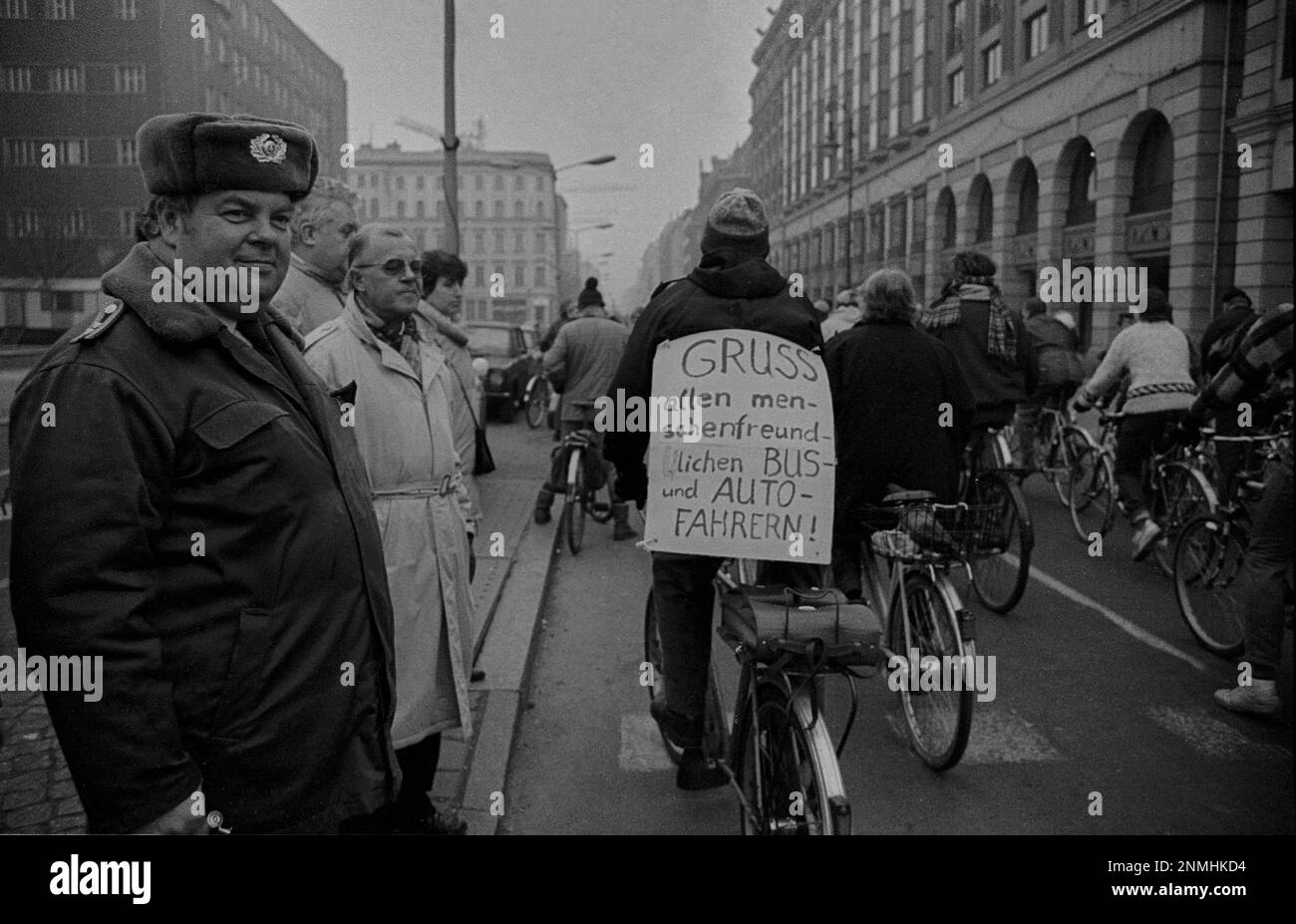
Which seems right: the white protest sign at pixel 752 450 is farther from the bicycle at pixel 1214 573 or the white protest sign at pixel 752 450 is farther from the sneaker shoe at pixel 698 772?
the bicycle at pixel 1214 573

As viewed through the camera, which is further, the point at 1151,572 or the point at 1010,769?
the point at 1151,572

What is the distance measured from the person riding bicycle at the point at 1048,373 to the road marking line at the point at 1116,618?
130 inches

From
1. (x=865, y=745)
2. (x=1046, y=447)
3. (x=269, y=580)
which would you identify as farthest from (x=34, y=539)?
(x=1046, y=447)

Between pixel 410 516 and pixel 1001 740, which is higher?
pixel 410 516

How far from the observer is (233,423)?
5.69ft

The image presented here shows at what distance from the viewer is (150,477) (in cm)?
163

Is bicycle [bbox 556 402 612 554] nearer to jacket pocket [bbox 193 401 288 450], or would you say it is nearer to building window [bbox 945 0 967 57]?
jacket pocket [bbox 193 401 288 450]

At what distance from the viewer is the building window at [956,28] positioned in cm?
2291

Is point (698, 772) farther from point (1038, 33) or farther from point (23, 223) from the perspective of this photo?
point (23, 223)

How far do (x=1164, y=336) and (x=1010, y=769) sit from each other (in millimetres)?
4333

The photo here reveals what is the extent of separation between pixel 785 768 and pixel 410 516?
50.8 inches

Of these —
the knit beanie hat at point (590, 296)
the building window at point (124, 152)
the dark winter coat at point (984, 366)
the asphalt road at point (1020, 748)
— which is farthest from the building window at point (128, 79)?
the dark winter coat at point (984, 366)

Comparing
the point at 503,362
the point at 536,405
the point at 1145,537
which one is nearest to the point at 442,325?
the point at 1145,537

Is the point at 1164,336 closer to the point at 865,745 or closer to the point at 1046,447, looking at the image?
the point at 1046,447
